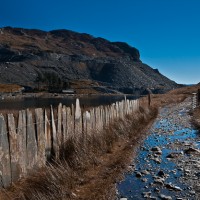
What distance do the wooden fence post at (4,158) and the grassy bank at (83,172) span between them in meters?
0.23

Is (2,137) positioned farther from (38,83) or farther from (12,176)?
(38,83)

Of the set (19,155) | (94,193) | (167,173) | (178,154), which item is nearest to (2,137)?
(19,155)

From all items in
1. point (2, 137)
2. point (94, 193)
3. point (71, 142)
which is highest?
point (2, 137)

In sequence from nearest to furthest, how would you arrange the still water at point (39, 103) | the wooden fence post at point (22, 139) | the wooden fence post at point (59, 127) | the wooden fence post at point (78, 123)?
the wooden fence post at point (22, 139) → the wooden fence post at point (59, 127) → the wooden fence post at point (78, 123) → the still water at point (39, 103)

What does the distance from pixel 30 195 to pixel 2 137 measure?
1.46 meters

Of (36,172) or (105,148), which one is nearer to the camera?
(36,172)

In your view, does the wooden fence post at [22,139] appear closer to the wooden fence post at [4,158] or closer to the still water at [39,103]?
the wooden fence post at [4,158]

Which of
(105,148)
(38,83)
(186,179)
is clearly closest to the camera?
→ (186,179)

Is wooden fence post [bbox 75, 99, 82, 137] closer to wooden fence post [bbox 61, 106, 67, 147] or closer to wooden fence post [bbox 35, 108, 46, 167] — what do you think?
wooden fence post [bbox 61, 106, 67, 147]

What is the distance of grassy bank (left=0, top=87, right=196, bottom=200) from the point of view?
6586 mm

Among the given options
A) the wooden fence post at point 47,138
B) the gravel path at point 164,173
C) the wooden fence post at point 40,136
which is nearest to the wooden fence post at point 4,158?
the wooden fence post at point 40,136

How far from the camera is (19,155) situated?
7.49 meters

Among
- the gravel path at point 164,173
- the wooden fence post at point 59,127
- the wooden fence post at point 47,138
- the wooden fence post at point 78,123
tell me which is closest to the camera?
the gravel path at point 164,173

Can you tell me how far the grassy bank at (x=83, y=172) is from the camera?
6586 mm
